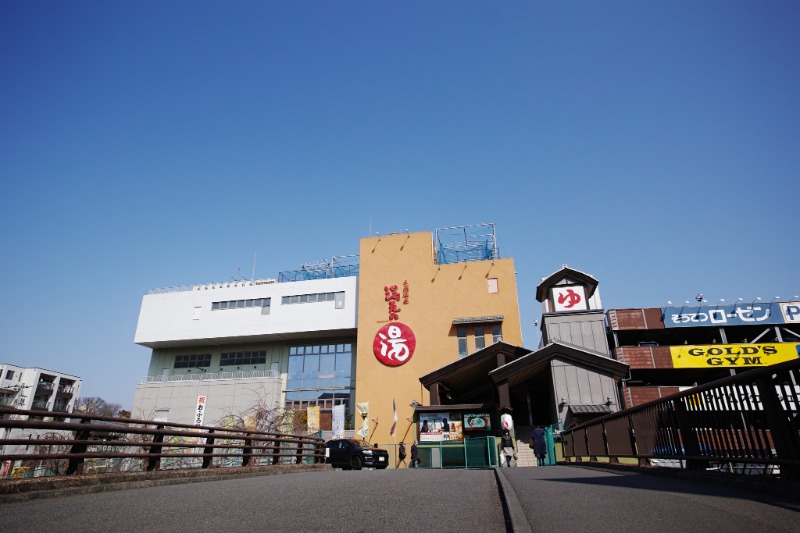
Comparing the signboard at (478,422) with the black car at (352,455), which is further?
the signboard at (478,422)

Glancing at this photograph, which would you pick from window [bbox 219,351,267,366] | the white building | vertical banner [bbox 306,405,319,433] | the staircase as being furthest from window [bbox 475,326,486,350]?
window [bbox 219,351,267,366]

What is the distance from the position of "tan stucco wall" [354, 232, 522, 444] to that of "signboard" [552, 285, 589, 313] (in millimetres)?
7504

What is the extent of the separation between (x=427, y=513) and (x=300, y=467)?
12373 millimetres

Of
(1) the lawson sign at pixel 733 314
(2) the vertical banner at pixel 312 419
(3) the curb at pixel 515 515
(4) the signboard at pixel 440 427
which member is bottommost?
(3) the curb at pixel 515 515

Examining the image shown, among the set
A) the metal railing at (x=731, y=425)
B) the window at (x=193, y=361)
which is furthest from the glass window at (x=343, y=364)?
the metal railing at (x=731, y=425)

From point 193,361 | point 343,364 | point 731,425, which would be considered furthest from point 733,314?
point 193,361

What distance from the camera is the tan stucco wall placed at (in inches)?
1455

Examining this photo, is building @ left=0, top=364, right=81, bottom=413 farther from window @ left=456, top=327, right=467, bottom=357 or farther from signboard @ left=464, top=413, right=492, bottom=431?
signboard @ left=464, top=413, right=492, bottom=431

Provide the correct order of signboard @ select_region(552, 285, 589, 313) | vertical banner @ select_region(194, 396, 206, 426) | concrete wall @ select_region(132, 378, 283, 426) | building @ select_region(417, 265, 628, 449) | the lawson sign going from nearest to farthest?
building @ select_region(417, 265, 628, 449)
signboard @ select_region(552, 285, 589, 313)
the lawson sign
vertical banner @ select_region(194, 396, 206, 426)
concrete wall @ select_region(132, 378, 283, 426)

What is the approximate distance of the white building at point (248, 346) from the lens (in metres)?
43.5

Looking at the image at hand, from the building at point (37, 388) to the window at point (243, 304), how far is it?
134 ft

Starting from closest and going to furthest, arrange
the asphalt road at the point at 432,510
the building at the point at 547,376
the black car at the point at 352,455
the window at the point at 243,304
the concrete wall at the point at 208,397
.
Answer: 1. the asphalt road at the point at 432,510
2. the black car at the point at 352,455
3. the building at the point at 547,376
4. the concrete wall at the point at 208,397
5. the window at the point at 243,304

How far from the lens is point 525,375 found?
24906 mm

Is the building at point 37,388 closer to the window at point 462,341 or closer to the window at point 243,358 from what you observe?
the window at point 243,358
